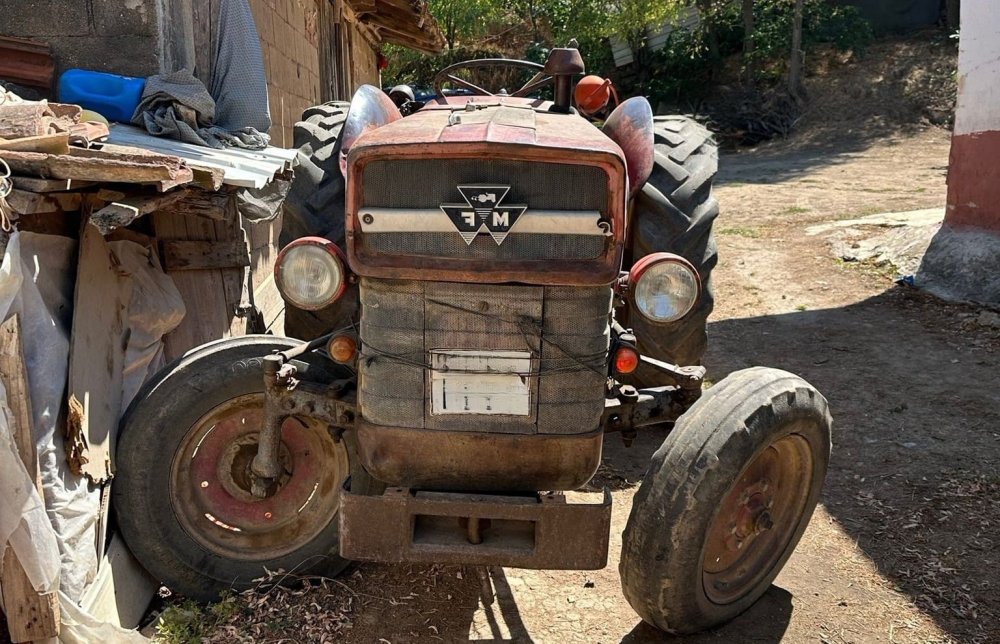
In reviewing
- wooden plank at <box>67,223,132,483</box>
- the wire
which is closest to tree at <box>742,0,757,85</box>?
Result: wooden plank at <box>67,223,132,483</box>

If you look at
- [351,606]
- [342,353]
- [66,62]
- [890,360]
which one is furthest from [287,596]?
[890,360]

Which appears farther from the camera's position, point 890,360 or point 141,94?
point 890,360

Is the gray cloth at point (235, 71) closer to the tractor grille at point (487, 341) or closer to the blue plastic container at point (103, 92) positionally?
the blue plastic container at point (103, 92)

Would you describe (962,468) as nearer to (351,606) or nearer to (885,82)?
(351,606)

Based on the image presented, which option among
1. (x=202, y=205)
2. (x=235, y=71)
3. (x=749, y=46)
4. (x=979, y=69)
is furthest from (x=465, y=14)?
(x=202, y=205)

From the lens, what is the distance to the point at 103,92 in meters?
4.04

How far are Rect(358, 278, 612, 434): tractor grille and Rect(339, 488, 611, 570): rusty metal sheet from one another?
22cm

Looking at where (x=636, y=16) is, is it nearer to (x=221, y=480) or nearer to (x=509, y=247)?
(x=221, y=480)

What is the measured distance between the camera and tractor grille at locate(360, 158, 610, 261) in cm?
240

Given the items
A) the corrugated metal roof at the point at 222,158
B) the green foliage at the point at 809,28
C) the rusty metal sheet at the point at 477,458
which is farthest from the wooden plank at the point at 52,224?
the green foliage at the point at 809,28

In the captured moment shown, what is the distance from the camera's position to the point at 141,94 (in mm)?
4059

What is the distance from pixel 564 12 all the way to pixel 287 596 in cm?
2192

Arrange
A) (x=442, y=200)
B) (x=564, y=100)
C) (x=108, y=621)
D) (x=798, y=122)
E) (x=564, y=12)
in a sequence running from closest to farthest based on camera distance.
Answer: (x=442, y=200) < (x=108, y=621) < (x=564, y=100) < (x=798, y=122) < (x=564, y=12)

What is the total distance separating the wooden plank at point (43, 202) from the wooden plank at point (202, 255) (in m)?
1.13
